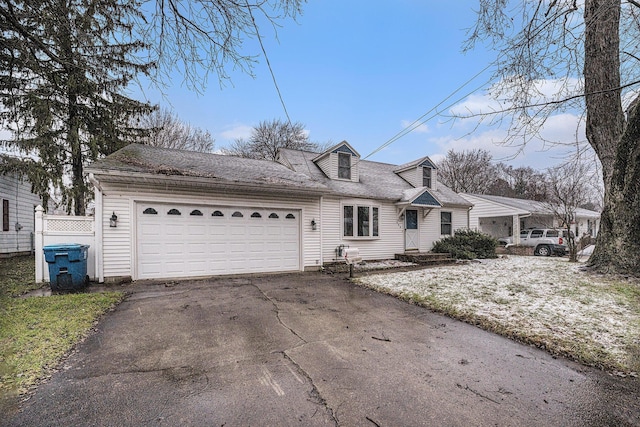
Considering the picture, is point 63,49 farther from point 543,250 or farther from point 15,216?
point 543,250

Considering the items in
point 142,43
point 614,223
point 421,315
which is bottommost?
point 421,315

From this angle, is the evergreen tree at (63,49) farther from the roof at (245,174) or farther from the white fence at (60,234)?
the white fence at (60,234)

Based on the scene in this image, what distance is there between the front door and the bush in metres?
1.13

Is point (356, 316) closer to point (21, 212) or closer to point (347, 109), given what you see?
point (347, 109)

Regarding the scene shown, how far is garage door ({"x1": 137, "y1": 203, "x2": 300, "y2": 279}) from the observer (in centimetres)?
807

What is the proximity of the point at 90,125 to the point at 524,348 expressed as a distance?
1513 cm

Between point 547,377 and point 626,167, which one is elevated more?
point 626,167

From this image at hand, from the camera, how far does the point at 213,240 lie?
28.8ft

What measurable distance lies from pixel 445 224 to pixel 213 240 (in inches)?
438

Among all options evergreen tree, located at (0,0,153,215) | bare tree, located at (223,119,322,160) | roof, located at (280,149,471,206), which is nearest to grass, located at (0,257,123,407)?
evergreen tree, located at (0,0,153,215)

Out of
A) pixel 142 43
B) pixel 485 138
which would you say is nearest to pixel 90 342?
pixel 142 43

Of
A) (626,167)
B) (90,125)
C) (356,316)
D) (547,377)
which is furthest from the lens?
(90,125)

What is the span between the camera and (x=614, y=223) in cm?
796

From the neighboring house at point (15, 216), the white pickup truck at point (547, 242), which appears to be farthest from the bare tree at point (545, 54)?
the neighboring house at point (15, 216)
